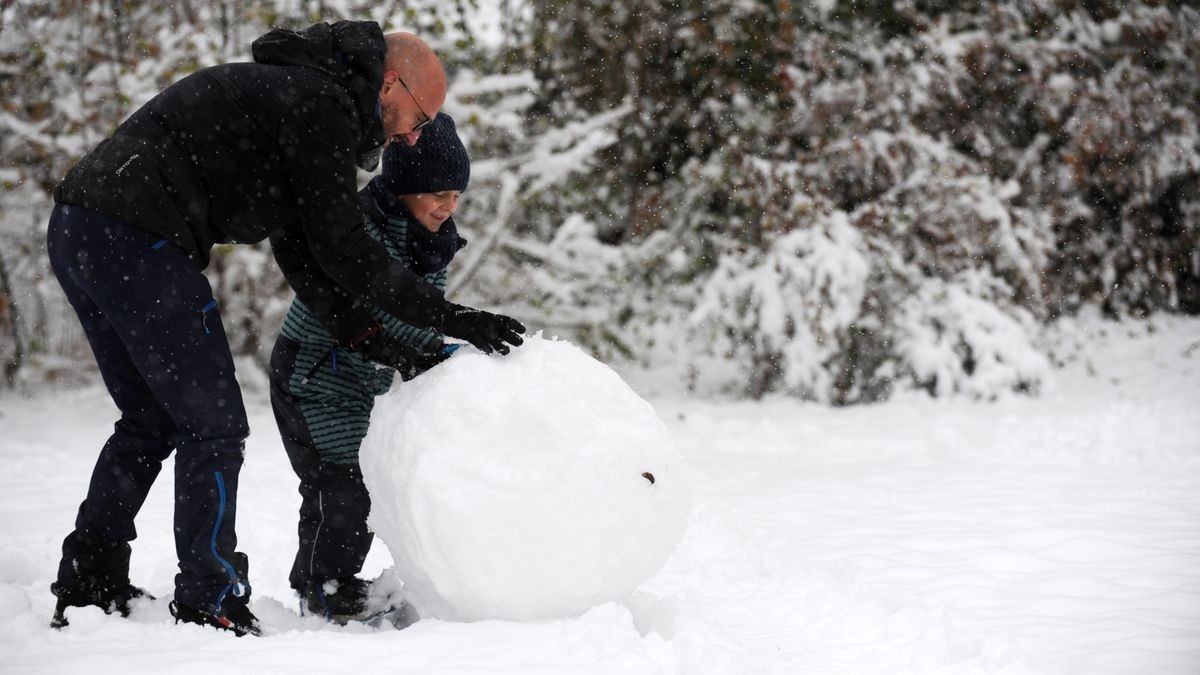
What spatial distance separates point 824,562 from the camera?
373cm

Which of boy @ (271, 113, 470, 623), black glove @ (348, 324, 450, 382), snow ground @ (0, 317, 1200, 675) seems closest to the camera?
snow ground @ (0, 317, 1200, 675)

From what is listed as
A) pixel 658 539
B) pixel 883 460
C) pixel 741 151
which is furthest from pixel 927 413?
pixel 658 539

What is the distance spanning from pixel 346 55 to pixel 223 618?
4.90 ft

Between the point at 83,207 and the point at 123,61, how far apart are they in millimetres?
5648

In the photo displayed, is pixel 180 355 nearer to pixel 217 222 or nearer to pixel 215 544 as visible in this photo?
pixel 217 222

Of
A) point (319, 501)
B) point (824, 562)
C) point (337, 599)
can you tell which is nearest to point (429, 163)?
point (319, 501)

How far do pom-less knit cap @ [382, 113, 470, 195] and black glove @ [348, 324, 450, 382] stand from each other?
0.46 m

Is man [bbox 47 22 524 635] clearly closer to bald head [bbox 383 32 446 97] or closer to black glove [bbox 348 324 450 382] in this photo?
bald head [bbox 383 32 446 97]

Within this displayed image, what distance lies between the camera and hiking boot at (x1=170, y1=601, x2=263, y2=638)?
8.05 feet

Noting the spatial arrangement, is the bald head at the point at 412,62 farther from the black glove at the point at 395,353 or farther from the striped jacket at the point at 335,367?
the black glove at the point at 395,353

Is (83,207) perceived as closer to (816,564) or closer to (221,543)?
(221,543)

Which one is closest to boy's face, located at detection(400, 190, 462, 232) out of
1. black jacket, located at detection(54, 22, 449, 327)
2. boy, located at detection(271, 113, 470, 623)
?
boy, located at detection(271, 113, 470, 623)

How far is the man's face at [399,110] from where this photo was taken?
2.62m

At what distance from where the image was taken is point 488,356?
101 inches
